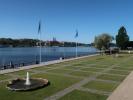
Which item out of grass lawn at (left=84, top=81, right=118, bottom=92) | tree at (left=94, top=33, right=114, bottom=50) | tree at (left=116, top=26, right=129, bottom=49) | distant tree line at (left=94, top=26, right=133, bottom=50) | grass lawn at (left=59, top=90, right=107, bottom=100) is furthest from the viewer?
tree at (left=116, top=26, right=129, bottom=49)

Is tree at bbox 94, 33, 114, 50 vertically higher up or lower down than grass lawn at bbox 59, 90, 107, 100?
higher up

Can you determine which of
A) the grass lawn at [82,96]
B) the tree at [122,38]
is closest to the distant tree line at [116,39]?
the tree at [122,38]

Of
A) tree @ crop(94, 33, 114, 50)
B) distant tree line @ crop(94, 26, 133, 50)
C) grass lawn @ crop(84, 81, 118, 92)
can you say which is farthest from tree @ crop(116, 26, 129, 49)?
grass lawn @ crop(84, 81, 118, 92)

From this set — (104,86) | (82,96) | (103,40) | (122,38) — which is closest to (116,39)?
(122,38)

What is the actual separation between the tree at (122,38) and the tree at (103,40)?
18.8 metres

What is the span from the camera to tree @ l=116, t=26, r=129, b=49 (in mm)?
112000

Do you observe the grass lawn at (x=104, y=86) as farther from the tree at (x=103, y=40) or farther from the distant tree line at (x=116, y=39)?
the distant tree line at (x=116, y=39)

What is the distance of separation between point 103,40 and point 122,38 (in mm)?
24058

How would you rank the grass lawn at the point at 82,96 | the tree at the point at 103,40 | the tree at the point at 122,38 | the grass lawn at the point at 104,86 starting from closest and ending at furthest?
the grass lawn at the point at 82,96 < the grass lawn at the point at 104,86 < the tree at the point at 103,40 < the tree at the point at 122,38

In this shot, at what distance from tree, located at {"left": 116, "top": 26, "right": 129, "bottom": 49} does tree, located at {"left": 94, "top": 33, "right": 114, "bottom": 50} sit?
18.8m

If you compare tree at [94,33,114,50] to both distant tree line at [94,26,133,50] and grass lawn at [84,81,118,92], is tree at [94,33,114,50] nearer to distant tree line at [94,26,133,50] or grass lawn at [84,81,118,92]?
distant tree line at [94,26,133,50]

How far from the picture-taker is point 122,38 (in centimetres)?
11175

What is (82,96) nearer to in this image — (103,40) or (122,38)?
(103,40)

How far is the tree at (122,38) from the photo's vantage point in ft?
367
